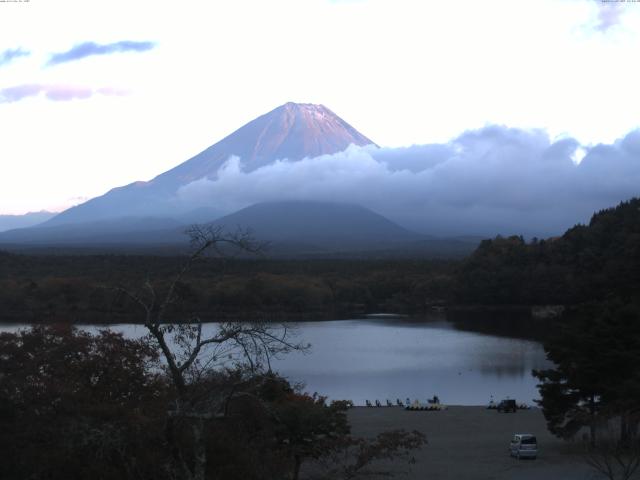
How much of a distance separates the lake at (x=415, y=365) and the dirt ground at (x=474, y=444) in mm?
3003

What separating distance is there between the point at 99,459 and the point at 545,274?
39.8 meters

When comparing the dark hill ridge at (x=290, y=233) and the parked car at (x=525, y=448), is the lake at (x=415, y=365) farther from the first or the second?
the dark hill ridge at (x=290, y=233)

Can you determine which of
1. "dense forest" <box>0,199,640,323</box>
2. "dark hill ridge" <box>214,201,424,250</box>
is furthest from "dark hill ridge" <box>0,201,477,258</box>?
"dense forest" <box>0,199,640,323</box>

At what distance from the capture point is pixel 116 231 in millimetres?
133500

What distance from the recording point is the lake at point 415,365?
2038 cm

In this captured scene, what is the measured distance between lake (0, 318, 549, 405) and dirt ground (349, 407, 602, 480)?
118 inches

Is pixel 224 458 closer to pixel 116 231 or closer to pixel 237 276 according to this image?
pixel 237 276

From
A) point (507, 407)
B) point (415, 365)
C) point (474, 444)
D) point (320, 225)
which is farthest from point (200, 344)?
point (320, 225)

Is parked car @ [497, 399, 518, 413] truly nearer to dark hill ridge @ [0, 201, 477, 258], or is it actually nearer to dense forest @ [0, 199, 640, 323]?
dense forest @ [0, 199, 640, 323]

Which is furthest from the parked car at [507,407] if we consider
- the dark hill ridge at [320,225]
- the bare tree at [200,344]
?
the dark hill ridge at [320,225]

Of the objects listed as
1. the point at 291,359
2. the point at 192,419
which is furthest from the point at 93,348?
the point at 291,359

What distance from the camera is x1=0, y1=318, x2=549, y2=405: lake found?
66.8 ft

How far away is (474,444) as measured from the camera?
12891 millimetres

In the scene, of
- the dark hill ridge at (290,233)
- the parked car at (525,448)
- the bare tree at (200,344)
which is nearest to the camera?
the bare tree at (200,344)
